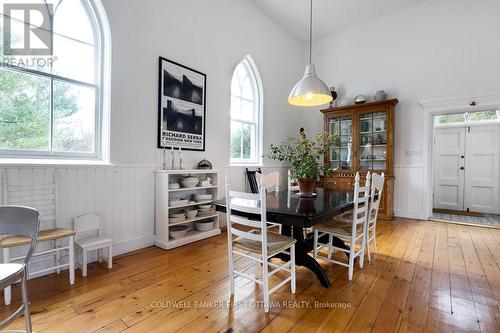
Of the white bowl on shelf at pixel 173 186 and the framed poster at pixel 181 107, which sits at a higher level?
the framed poster at pixel 181 107

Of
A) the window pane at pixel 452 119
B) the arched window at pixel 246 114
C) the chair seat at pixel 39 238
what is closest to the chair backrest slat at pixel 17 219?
the chair seat at pixel 39 238

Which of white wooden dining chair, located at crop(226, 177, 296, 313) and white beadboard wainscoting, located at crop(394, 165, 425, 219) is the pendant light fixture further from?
white beadboard wainscoting, located at crop(394, 165, 425, 219)

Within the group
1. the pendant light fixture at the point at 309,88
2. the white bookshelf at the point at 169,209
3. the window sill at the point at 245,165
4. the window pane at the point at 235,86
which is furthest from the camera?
the window pane at the point at 235,86

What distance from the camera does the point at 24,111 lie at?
2.28 m

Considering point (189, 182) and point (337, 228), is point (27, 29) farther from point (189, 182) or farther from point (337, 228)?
point (337, 228)

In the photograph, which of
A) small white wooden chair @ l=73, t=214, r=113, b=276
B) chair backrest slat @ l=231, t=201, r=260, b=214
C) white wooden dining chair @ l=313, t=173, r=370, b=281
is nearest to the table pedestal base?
white wooden dining chair @ l=313, t=173, r=370, b=281

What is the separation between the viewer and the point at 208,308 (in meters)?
1.77

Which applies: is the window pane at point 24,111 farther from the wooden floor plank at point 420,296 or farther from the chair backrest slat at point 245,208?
the wooden floor plank at point 420,296

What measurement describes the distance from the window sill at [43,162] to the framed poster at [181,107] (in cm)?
78

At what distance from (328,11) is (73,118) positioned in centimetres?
480

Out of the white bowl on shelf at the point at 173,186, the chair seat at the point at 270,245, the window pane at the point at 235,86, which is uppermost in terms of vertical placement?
the window pane at the point at 235,86

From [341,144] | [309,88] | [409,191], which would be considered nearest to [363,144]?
[341,144]

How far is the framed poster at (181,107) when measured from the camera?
319 centimetres

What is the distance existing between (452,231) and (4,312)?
17.4ft
